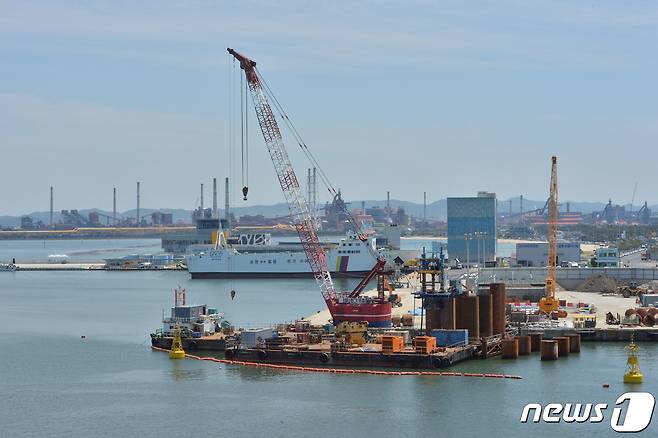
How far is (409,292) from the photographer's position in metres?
80.1

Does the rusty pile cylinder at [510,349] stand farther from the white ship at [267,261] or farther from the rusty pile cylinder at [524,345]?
the white ship at [267,261]

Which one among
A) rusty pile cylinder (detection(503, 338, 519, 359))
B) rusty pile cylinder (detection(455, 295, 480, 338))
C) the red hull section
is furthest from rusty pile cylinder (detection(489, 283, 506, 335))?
the red hull section

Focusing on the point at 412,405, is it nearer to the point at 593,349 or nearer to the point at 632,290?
the point at 593,349

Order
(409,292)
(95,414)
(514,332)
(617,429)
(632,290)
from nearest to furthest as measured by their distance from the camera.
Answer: (617,429), (95,414), (514,332), (632,290), (409,292)

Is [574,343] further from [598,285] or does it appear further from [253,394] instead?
[598,285]

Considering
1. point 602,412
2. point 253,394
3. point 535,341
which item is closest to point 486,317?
point 535,341

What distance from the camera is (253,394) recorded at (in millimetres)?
39344

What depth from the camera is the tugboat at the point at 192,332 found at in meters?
49.9

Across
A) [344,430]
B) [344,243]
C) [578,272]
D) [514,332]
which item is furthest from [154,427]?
[344,243]

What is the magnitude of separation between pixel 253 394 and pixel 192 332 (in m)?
11.9

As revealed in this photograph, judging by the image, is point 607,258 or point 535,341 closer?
point 535,341

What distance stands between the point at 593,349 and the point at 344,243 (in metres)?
54.4

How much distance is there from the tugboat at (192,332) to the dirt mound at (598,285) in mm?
33220

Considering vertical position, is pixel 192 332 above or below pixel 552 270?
below
